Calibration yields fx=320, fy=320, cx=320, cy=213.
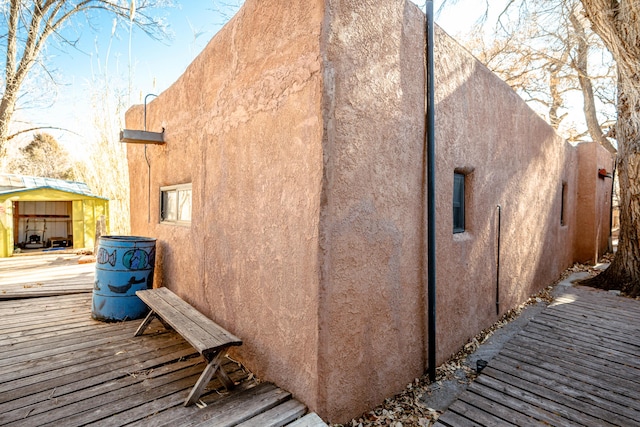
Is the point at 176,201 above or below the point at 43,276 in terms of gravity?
above

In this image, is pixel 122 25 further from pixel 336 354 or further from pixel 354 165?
pixel 336 354

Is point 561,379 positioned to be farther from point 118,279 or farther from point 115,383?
point 118,279

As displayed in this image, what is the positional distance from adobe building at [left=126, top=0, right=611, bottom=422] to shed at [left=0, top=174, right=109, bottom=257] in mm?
7982

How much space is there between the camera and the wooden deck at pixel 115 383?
7.35 ft

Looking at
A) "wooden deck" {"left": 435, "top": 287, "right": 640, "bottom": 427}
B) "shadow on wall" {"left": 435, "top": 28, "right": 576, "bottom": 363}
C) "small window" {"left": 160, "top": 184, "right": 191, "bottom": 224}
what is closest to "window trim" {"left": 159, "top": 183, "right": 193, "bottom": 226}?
"small window" {"left": 160, "top": 184, "right": 191, "bottom": 224}

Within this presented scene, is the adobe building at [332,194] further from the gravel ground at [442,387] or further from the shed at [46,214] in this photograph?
the shed at [46,214]

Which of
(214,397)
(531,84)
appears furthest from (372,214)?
(531,84)

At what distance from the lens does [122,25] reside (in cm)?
959

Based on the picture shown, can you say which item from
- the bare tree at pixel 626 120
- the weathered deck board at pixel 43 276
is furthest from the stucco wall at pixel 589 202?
the weathered deck board at pixel 43 276

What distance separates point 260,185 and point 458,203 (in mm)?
2471

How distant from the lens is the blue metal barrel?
4.07 metres

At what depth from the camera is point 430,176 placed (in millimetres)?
3045

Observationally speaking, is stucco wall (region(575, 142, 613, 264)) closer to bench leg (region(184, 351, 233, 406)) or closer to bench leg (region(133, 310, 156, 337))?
bench leg (region(184, 351, 233, 406))

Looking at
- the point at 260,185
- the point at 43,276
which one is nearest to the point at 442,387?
the point at 260,185
